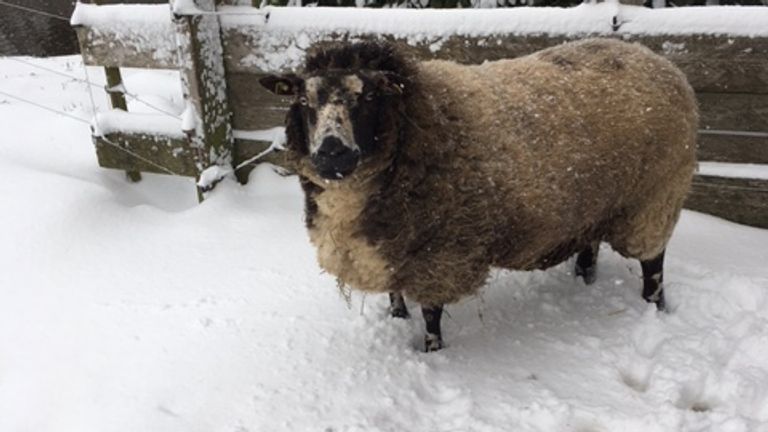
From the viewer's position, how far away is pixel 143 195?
486 cm

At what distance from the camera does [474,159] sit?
2793mm

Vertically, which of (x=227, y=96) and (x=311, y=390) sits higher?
(x=227, y=96)

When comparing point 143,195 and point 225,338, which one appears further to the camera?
point 143,195

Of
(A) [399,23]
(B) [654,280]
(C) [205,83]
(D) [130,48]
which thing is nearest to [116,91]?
(D) [130,48]

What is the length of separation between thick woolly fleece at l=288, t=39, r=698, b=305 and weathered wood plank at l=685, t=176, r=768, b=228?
888 millimetres

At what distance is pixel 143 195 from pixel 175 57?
1188mm

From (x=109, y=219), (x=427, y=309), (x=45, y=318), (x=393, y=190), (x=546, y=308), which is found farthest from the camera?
(x=109, y=219)

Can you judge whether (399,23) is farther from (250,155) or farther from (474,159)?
(474,159)

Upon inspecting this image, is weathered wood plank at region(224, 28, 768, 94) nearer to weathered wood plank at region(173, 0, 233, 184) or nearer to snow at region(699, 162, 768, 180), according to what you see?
weathered wood plank at region(173, 0, 233, 184)

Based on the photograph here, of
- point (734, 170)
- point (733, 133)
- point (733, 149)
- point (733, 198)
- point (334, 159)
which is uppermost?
point (334, 159)

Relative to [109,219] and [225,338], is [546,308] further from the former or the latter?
[109,219]

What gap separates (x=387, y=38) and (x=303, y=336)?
2.17m

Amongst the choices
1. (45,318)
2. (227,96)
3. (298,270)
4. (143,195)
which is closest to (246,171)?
(227,96)

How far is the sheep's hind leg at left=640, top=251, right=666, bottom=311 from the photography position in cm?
332
